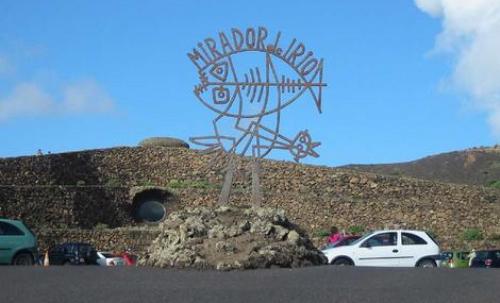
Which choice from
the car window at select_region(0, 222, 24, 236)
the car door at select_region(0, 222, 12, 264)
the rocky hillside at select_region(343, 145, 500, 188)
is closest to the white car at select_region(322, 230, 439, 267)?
the car window at select_region(0, 222, 24, 236)

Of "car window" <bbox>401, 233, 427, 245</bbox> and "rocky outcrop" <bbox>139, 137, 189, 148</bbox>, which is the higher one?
"rocky outcrop" <bbox>139, 137, 189, 148</bbox>

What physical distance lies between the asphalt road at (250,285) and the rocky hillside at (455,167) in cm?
4817

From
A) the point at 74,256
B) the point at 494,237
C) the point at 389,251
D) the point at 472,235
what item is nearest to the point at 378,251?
Result: the point at 389,251

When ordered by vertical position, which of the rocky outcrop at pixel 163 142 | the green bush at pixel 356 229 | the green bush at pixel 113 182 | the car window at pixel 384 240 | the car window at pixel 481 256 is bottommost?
the car window at pixel 481 256

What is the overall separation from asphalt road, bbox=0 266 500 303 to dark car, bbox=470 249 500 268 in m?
10.3

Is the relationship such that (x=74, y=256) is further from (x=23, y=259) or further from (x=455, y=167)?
(x=455, y=167)

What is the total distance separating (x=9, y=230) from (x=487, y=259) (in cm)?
1389

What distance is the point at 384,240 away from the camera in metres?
23.0

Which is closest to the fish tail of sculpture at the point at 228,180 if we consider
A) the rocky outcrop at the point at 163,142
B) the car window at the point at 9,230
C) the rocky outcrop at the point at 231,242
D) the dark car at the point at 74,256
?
the rocky outcrop at the point at 231,242

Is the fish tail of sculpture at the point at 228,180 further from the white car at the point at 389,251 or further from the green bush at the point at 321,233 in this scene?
the green bush at the point at 321,233

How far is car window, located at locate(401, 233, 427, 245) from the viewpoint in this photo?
22969mm

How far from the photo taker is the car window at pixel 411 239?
22969 mm

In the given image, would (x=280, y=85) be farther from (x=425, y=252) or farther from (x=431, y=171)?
(x=431, y=171)

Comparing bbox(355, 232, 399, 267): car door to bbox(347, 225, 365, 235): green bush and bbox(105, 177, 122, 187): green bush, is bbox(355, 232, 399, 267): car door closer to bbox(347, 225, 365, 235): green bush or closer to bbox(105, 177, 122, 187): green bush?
bbox(347, 225, 365, 235): green bush
